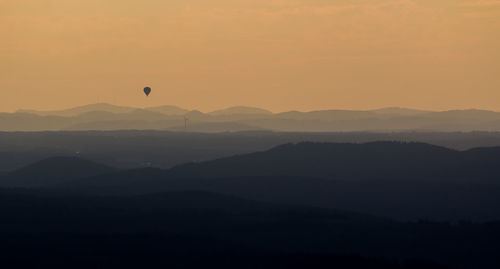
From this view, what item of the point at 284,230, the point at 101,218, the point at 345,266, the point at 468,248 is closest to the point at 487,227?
the point at 468,248

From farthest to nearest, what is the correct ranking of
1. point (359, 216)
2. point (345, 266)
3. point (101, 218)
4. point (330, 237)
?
point (359, 216) < point (101, 218) < point (330, 237) < point (345, 266)

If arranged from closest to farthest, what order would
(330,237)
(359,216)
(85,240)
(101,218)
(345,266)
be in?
(345,266)
(85,240)
(330,237)
(101,218)
(359,216)

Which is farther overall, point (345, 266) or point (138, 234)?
point (138, 234)

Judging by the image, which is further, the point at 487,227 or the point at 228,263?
the point at 487,227

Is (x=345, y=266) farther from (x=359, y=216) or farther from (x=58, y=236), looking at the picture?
(x=359, y=216)

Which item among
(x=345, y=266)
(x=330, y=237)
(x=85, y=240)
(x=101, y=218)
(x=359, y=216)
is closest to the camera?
(x=345, y=266)

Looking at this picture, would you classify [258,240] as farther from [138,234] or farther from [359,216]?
[359,216]

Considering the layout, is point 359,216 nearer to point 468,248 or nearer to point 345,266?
point 468,248

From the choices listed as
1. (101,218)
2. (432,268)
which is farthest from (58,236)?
(432,268)
